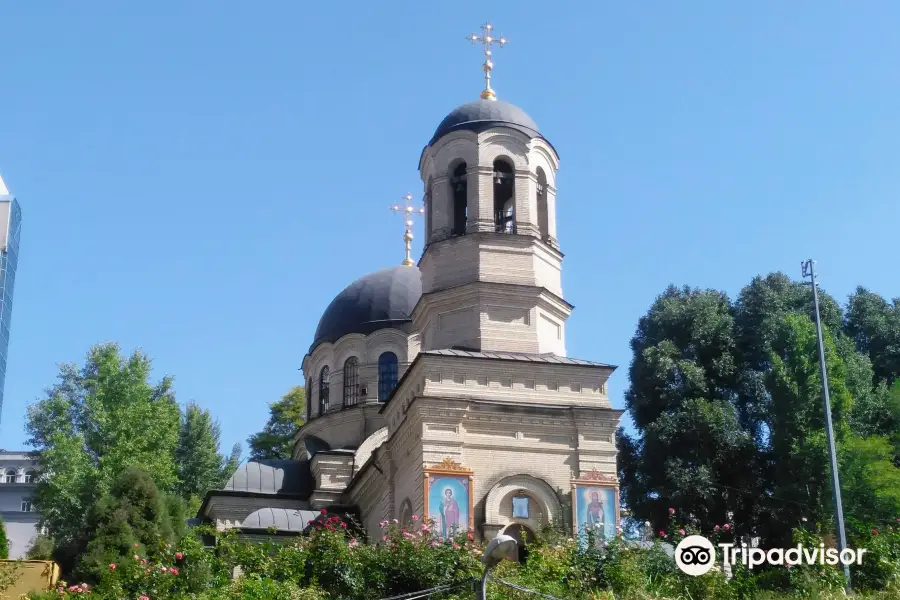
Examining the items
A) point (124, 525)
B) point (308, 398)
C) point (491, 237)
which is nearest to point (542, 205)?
point (491, 237)

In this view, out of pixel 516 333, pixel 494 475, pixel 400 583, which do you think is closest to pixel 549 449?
pixel 494 475

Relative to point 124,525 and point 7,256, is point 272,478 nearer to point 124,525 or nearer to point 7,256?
point 124,525

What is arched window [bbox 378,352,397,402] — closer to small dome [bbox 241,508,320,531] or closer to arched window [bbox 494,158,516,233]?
small dome [bbox 241,508,320,531]

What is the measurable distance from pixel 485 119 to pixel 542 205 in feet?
7.51

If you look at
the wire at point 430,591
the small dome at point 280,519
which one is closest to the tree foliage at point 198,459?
the small dome at point 280,519

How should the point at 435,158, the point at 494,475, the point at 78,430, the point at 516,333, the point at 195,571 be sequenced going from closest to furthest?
the point at 195,571 → the point at 494,475 → the point at 516,333 → the point at 435,158 → the point at 78,430

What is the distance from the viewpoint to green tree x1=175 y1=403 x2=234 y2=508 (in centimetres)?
4416

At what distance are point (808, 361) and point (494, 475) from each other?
11.9 m

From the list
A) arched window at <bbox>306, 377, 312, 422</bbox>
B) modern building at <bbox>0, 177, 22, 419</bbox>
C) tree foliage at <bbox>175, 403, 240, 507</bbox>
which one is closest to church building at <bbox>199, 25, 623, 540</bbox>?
arched window at <bbox>306, 377, 312, 422</bbox>

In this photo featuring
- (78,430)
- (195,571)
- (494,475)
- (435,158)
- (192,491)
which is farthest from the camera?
(192,491)

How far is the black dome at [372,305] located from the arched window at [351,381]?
84 cm

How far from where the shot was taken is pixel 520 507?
22734 mm

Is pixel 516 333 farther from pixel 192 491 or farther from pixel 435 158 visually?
pixel 192 491

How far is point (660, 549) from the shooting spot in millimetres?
18438
